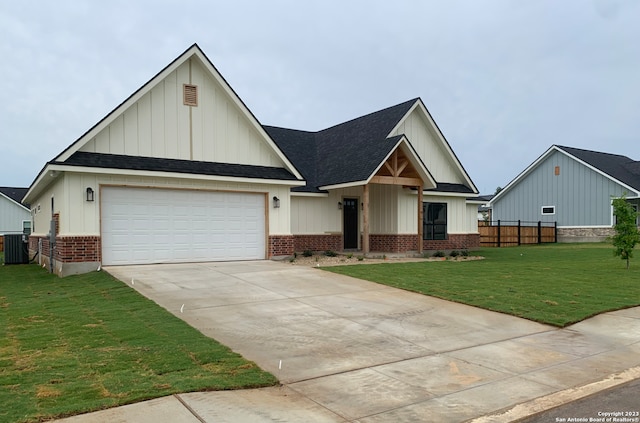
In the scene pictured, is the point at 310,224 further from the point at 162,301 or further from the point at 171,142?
the point at 162,301

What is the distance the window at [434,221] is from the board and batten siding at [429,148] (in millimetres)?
1384

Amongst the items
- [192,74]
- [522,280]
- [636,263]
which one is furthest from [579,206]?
[192,74]

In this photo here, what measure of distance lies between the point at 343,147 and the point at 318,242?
15.5 feet

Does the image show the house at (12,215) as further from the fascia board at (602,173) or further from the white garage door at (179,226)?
the fascia board at (602,173)

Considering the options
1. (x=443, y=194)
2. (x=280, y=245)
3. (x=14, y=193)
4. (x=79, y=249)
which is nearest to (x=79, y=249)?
(x=79, y=249)

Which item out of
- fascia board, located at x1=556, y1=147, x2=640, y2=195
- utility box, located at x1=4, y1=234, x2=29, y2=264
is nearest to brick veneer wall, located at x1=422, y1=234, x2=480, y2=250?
fascia board, located at x1=556, y1=147, x2=640, y2=195

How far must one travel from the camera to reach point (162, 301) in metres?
9.63

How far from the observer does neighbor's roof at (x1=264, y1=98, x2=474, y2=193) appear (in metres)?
19.5

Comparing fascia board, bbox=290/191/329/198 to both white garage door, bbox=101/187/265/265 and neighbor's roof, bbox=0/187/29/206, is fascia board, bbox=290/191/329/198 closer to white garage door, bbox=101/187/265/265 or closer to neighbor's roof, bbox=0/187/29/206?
white garage door, bbox=101/187/265/265

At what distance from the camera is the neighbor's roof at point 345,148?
1945 cm

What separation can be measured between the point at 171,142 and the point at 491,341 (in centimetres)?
1167

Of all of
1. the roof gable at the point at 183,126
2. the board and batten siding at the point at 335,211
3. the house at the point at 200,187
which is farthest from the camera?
the board and batten siding at the point at 335,211

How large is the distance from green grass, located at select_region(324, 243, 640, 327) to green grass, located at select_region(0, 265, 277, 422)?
5.83 metres

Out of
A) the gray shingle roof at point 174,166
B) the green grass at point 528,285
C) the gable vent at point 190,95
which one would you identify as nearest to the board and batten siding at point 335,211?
the gray shingle roof at point 174,166
